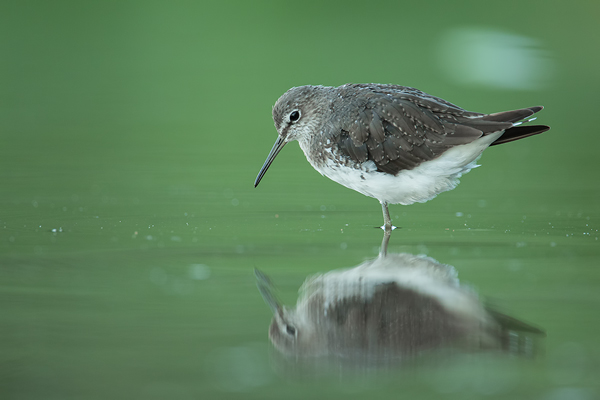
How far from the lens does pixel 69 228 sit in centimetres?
657

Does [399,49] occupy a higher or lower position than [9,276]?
higher

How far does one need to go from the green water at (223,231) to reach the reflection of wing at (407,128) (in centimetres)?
68

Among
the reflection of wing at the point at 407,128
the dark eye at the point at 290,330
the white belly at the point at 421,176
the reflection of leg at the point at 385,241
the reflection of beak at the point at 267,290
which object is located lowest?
the dark eye at the point at 290,330

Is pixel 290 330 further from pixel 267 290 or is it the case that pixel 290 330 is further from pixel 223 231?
pixel 223 231

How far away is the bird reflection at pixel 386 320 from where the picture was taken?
3.89 metres

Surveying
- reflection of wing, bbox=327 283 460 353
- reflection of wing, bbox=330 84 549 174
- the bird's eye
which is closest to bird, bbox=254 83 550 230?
reflection of wing, bbox=330 84 549 174

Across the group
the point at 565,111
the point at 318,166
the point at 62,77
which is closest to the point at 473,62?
the point at 565,111

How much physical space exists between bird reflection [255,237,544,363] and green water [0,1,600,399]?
0.13m

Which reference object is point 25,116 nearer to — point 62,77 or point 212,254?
point 62,77

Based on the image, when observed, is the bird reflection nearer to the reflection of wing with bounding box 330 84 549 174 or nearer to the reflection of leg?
the reflection of leg

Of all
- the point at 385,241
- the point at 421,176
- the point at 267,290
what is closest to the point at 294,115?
the point at 421,176

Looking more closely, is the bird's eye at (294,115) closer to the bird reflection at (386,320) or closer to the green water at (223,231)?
the green water at (223,231)

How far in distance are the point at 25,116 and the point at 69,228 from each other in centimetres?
691

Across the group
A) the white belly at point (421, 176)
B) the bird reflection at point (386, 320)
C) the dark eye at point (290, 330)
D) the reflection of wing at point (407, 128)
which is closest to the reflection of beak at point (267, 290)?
the bird reflection at point (386, 320)
